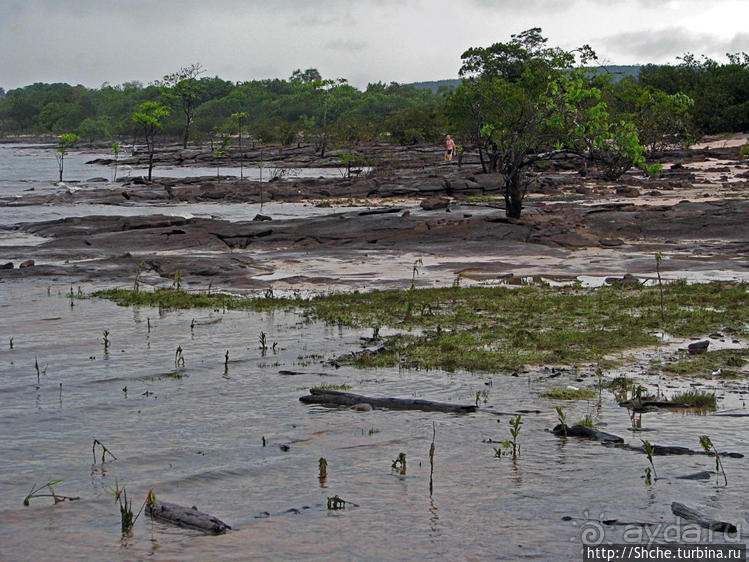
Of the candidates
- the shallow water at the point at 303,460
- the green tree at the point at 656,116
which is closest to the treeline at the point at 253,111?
the green tree at the point at 656,116

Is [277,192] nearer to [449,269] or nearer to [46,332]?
[449,269]

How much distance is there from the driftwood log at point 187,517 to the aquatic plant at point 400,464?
52.0 inches

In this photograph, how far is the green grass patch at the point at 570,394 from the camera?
7633 millimetres

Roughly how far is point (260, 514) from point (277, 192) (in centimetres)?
3154

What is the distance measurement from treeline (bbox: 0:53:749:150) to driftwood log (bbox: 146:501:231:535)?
32.0 meters

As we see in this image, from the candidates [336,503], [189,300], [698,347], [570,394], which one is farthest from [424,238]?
[336,503]

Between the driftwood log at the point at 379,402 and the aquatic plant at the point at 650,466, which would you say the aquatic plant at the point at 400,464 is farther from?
the aquatic plant at the point at 650,466

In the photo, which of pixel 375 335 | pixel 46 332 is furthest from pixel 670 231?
pixel 46 332

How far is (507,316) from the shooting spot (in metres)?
11.6

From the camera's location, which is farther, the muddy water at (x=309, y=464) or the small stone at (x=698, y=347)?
the small stone at (x=698, y=347)

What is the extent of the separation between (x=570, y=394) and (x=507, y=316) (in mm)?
3886

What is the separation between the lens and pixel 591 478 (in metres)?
5.69

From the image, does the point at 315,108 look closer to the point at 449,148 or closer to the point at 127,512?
the point at 449,148

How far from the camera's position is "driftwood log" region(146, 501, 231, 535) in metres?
4.94
